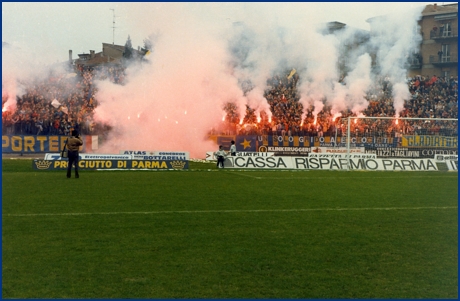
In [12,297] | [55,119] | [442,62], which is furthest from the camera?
[442,62]

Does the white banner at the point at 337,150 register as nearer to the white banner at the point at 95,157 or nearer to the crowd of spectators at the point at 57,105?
the white banner at the point at 95,157

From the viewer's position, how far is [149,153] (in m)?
27.5

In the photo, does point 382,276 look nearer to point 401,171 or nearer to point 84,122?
point 401,171

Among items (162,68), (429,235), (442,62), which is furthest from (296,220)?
(442,62)

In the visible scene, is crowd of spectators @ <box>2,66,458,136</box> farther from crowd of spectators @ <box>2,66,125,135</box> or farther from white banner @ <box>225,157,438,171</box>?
white banner @ <box>225,157,438,171</box>

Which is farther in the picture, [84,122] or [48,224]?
[84,122]

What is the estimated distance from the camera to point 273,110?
134ft

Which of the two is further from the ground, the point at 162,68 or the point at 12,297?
the point at 162,68

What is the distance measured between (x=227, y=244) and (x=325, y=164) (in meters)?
18.2

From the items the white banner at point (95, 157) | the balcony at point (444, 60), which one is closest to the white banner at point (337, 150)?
the white banner at point (95, 157)

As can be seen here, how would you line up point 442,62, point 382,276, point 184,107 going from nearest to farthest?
point 382,276 < point 184,107 < point 442,62

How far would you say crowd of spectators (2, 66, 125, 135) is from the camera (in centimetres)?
3228

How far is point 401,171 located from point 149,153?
12.4 meters

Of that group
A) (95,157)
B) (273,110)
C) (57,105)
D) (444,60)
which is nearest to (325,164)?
(95,157)
